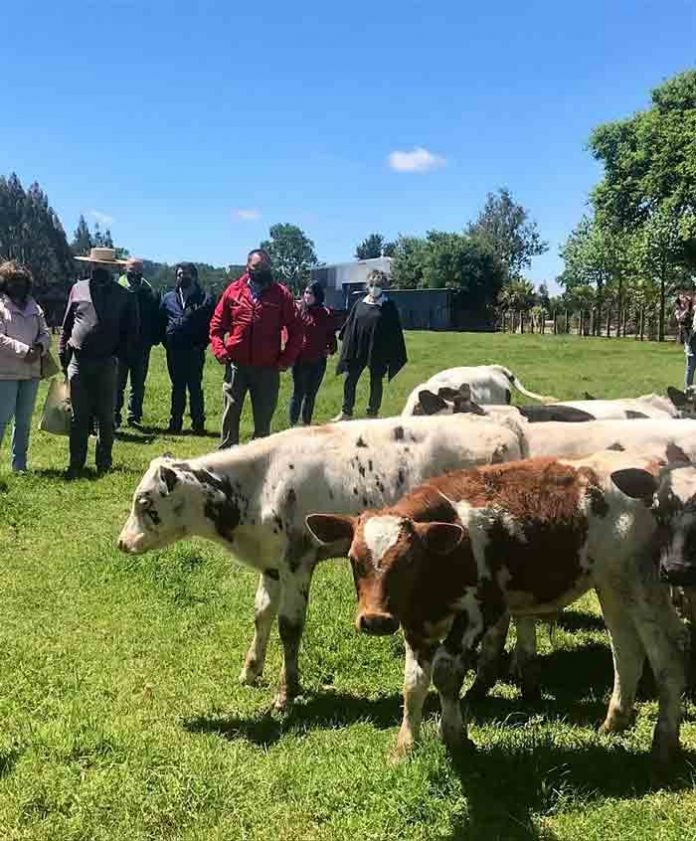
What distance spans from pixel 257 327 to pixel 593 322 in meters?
54.4

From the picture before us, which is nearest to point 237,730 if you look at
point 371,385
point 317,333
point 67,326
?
point 67,326

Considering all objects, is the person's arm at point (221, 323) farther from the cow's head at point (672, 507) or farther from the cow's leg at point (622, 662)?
the cow's head at point (672, 507)

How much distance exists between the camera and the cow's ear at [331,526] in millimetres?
5059

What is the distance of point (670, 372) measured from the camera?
26734mm

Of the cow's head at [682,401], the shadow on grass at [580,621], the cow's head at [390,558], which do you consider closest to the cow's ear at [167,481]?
the cow's head at [390,558]

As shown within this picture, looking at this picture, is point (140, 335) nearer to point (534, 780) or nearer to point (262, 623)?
point (262, 623)

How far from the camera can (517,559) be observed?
16.4ft

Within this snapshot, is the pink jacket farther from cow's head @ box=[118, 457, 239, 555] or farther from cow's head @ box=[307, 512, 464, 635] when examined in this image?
cow's head @ box=[307, 512, 464, 635]

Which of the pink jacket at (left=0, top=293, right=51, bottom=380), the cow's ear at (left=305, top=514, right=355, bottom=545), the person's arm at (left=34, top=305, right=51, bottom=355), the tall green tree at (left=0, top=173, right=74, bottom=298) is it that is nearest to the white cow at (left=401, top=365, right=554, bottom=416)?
the person's arm at (left=34, top=305, right=51, bottom=355)

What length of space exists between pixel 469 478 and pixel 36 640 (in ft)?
11.8

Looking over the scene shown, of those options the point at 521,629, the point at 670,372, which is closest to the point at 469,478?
the point at 521,629

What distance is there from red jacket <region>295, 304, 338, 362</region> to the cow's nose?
34.5 ft

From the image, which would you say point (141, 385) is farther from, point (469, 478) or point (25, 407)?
point (469, 478)

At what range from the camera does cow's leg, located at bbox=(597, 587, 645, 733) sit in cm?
537
